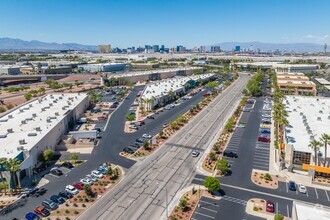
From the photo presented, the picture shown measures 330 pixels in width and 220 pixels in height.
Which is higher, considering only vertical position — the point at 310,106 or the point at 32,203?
the point at 310,106

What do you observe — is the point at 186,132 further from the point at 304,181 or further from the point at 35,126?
the point at 35,126

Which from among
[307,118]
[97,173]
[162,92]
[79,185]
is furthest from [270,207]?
[162,92]

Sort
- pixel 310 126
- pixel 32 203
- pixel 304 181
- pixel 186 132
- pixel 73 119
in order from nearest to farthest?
1. pixel 32 203
2. pixel 304 181
3. pixel 310 126
4. pixel 186 132
5. pixel 73 119

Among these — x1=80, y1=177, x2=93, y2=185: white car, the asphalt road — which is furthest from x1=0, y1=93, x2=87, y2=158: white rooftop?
x1=80, y1=177, x2=93, y2=185: white car

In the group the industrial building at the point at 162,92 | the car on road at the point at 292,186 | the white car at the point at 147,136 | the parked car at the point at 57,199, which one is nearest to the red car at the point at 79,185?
the parked car at the point at 57,199

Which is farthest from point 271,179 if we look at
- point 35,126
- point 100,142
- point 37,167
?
point 35,126

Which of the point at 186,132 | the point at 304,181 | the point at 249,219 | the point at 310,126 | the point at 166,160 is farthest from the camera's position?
the point at 186,132

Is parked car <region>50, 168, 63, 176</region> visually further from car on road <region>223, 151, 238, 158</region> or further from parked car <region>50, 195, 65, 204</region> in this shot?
car on road <region>223, 151, 238, 158</region>
